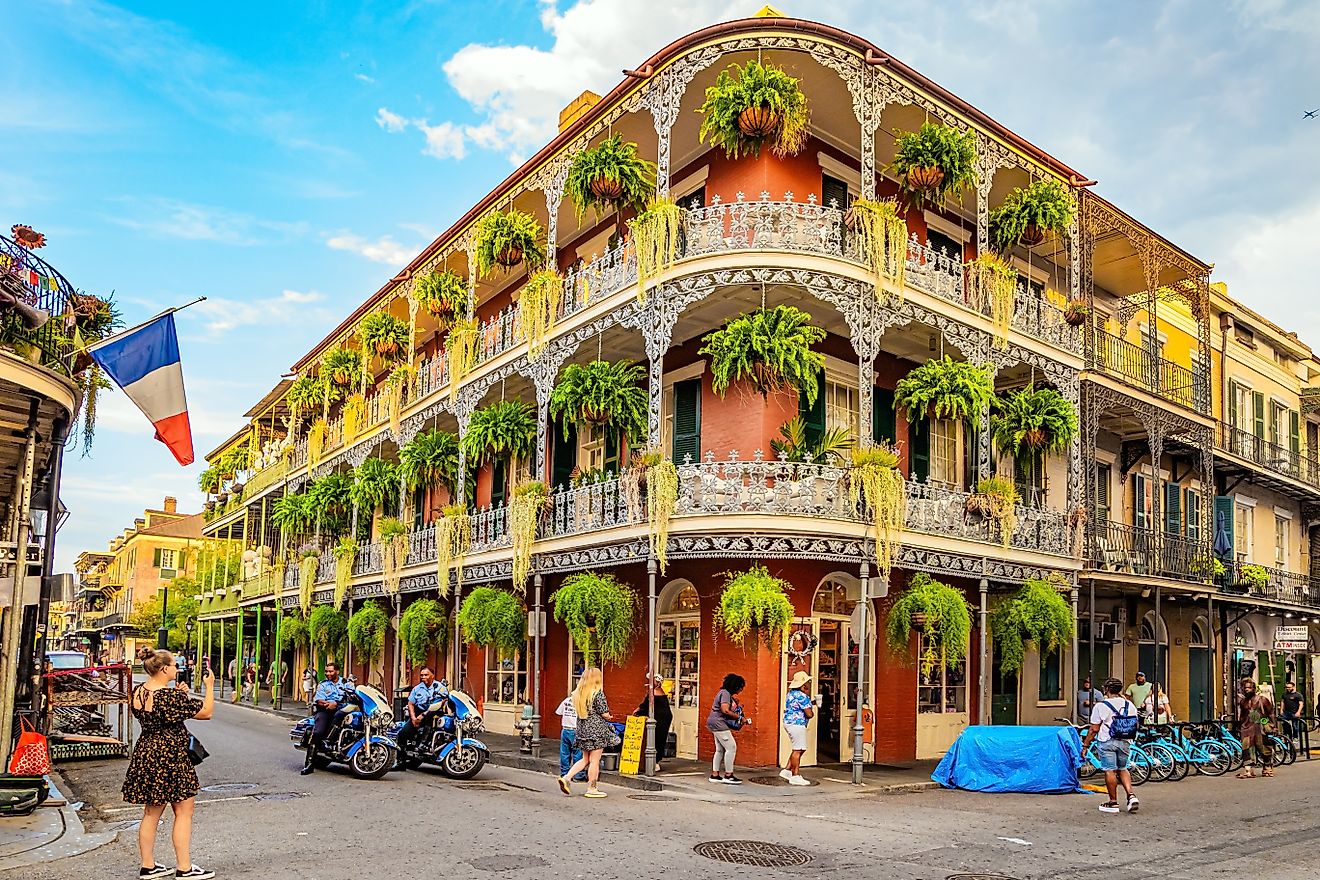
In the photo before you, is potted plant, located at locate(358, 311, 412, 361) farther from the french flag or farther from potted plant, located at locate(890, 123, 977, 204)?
the french flag

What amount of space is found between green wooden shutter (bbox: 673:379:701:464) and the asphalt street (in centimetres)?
566

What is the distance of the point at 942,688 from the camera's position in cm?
1898

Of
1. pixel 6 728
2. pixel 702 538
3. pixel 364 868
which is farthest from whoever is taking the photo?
pixel 702 538

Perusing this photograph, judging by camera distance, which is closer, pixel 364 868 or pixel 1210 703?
pixel 364 868

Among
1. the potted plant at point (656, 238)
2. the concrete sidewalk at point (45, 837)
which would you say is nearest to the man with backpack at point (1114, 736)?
the potted plant at point (656, 238)

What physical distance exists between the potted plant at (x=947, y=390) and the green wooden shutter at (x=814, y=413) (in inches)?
45.9

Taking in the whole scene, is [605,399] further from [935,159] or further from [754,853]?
[754,853]

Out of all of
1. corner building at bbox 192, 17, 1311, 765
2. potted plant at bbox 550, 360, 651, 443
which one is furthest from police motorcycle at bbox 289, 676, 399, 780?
potted plant at bbox 550, 360, 651, 443

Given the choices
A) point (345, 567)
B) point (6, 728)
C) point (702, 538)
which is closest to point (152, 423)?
point (6, 728)

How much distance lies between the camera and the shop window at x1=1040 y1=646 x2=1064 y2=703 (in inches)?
829

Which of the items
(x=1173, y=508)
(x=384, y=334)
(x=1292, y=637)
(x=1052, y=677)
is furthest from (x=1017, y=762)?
(x=384, y=334)

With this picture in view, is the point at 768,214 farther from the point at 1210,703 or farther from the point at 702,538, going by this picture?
the point at 1210,703

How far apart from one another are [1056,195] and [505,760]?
41.7 feet

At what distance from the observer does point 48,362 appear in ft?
37.0
